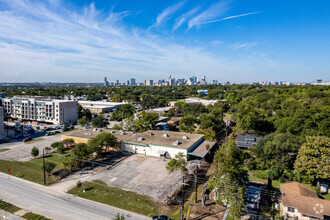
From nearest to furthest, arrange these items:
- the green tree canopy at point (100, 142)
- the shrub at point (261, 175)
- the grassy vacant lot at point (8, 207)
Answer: the grassy vacant lot at point (8, 207) → the shrub at point (261, 175) → the green tree canopy at point (100, 142)

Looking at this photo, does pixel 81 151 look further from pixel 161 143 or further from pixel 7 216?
pixel 161 143

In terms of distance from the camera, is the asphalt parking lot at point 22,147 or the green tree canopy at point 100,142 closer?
the green tree canopy at point 100,142

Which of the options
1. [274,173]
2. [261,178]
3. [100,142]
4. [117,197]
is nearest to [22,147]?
[100,142]

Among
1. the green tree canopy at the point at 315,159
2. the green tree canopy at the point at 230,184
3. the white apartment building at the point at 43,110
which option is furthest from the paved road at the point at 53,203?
the white apartment building at the point at 43,110

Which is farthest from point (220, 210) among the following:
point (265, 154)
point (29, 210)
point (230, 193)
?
point (29, 210)

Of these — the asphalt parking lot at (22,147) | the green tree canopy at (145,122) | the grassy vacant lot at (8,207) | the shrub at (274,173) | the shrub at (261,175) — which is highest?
the green tree canopy at (145,122)

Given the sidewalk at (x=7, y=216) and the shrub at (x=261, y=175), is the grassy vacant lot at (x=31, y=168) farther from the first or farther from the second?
the shrub at (x=261, y=175)

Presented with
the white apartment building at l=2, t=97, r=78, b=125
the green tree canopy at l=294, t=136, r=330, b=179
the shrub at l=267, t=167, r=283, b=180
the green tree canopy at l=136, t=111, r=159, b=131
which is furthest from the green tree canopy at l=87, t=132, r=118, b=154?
the white apartment building at l=2, t=97, r=78, b=125
